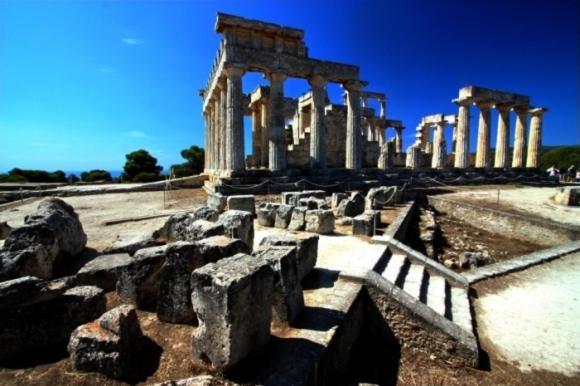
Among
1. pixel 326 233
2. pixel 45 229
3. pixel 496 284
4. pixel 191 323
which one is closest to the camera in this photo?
pixel 191 323

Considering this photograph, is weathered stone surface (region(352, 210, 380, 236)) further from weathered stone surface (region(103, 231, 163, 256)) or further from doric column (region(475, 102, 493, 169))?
doric column (region(475, 102, 493, 169))

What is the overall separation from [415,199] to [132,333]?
538 inches

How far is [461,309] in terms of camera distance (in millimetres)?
4676

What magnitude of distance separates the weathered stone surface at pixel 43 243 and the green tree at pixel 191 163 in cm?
3017

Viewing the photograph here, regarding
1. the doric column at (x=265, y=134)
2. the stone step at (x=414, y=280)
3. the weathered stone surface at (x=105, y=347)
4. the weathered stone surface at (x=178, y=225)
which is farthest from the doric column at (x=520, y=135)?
the weathered stone surface at (x=105, y=347)

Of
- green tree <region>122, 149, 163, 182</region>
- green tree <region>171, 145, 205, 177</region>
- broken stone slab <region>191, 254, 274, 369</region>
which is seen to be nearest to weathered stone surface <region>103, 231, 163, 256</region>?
broken stone slab <region>191, 254, 274, 369</region>

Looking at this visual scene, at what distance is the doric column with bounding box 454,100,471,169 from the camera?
67.4ft

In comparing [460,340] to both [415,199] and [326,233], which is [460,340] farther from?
[415,199]

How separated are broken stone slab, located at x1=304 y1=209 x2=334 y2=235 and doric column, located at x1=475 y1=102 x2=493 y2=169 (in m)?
20.0

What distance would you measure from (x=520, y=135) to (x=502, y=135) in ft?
8.82

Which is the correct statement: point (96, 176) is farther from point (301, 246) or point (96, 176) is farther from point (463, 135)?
point (463, 135)

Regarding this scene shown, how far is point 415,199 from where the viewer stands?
13977 millimetres

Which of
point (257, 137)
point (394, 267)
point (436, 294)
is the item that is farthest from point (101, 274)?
point (257, 137)

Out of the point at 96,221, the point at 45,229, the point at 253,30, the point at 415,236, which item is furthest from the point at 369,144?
the point at 45,229
